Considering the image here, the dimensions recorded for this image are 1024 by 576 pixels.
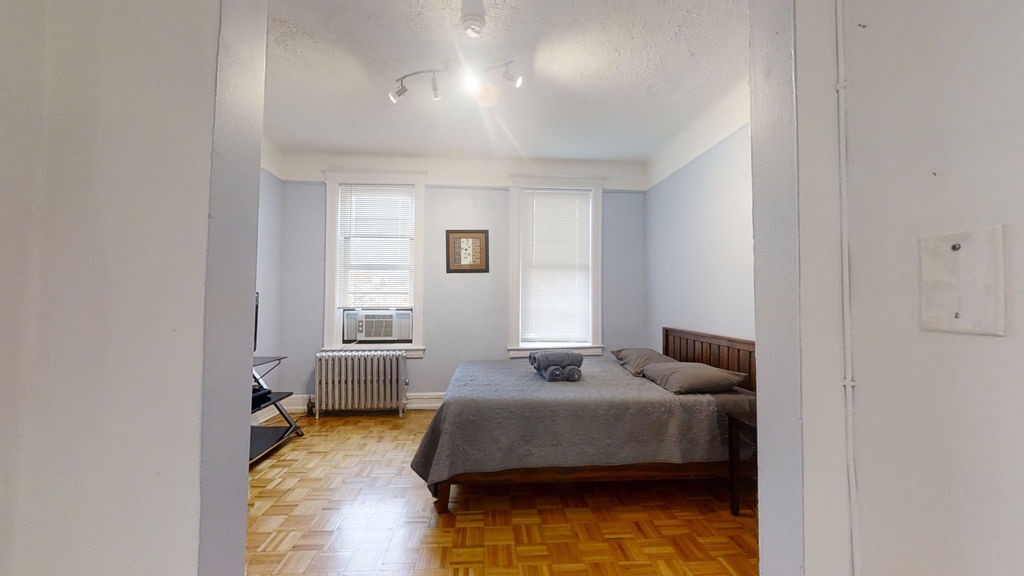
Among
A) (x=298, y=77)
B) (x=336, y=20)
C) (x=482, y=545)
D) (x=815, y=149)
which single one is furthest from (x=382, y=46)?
(x=482, y=545)

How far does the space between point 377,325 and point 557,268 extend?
81.1 inches

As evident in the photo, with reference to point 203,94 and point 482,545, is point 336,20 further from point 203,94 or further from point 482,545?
point 482,545

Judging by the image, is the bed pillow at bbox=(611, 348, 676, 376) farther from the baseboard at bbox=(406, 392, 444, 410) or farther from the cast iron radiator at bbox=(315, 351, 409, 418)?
the cast iron radiator at bbox=(315, 351, 409, 418)

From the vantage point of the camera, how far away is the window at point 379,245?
4.23m

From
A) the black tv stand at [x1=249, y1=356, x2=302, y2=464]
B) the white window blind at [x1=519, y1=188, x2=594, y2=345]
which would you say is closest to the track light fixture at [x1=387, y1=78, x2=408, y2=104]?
the white window blind at [x1=519, y1=188, x2=594, y2=345]

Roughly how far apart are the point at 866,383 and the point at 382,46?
106 inches

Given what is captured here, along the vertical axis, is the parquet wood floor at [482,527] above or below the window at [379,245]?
below

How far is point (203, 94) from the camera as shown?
0.60 m

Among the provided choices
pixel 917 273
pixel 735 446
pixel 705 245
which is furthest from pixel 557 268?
pixel 917 273

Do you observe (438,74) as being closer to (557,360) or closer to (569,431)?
(557,360)

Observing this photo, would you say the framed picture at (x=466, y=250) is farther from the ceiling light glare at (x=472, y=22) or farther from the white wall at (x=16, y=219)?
the white wall at (x=16, y=219)

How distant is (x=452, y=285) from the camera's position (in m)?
4.28

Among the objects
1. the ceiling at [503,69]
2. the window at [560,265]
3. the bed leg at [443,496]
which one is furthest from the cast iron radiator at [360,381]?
the ceiling at [503,69]

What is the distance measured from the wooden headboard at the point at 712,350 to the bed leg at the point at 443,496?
2080 mm
